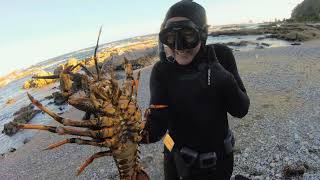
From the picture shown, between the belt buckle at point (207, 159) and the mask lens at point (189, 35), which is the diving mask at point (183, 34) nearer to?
the mask lens at point (189, 35)

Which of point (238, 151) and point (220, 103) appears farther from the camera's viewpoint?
point (238, 151)

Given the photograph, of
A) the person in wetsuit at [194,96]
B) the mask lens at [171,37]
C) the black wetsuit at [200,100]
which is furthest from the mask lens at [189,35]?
the black wetsuit at [200,100]

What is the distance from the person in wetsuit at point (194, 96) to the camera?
178 inches

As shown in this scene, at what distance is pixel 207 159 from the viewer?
15.6 ft

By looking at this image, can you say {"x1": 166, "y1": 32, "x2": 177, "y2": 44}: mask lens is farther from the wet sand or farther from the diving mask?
the wet sand

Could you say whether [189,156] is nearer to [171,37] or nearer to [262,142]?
[171,37]

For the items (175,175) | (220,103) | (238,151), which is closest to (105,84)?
(220,103)

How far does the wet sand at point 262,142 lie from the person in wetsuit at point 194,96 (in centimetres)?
694

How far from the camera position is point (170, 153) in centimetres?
528

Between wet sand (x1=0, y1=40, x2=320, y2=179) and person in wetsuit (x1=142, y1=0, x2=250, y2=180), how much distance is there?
22.8ft

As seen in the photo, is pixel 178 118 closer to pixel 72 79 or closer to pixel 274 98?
pixel 72 79

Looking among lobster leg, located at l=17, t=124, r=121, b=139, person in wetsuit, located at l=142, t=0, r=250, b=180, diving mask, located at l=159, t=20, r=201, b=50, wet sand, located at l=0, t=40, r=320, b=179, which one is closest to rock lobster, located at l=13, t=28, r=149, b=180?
lobster leg, located at l=17, t=124, r=121, b=139

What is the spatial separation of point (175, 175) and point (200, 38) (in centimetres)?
232

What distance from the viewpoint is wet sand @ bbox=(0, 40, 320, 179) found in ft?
39.7
